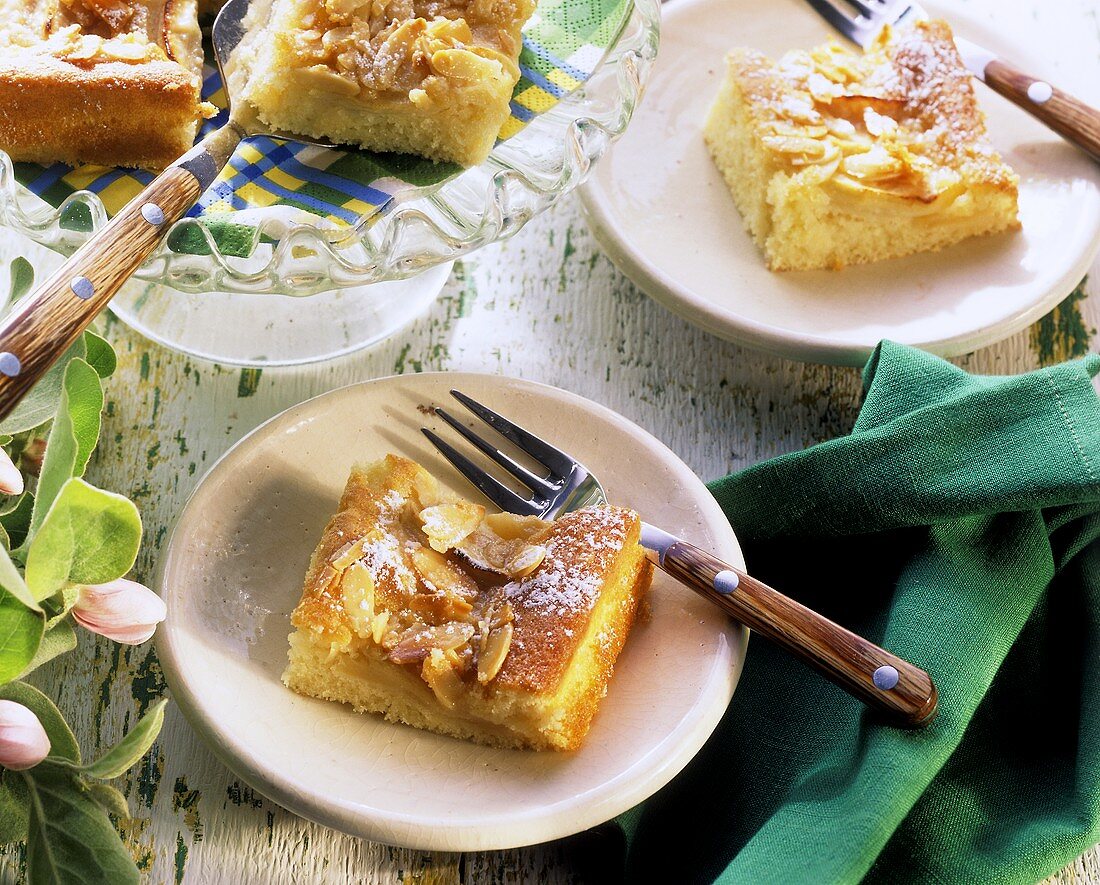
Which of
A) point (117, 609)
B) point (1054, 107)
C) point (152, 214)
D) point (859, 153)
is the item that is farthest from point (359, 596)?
point (1054, 107)

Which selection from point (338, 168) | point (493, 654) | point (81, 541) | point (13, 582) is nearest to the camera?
point (13, 582)

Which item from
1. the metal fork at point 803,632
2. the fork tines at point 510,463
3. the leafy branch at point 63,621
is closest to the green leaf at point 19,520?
the leafy branch at point 63,621

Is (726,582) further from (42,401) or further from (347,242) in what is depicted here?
(42,401)

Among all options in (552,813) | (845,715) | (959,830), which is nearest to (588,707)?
(552,813)

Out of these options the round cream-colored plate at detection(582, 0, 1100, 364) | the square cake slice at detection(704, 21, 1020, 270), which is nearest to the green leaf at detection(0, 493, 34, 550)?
the round cream-colored plate at detection(582, 0, 1100, 364)

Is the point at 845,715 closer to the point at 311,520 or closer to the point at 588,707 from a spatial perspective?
the point at 588,707

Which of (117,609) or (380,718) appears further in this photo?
(380,718)

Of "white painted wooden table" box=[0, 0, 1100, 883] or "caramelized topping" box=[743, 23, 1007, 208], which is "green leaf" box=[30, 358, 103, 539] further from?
"caramelized topping" box=[743, 23, 1007, 208]
